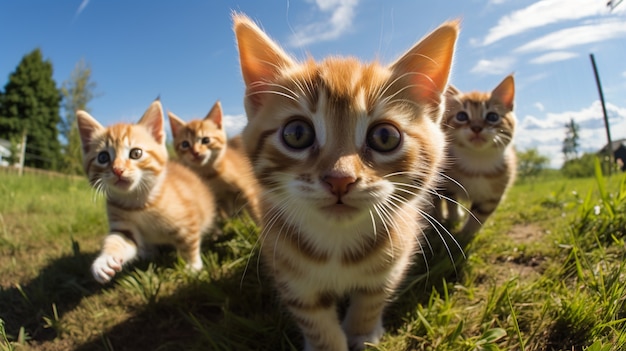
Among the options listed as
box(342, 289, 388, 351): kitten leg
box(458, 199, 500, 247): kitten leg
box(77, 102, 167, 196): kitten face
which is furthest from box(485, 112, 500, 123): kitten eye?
box(77, 102, 167, 196): kitten face

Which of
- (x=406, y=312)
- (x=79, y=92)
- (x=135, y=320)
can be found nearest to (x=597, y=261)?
(x=406, y=312)

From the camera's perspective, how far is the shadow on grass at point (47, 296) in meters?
1.50

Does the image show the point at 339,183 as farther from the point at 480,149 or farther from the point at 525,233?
the point at 525,233

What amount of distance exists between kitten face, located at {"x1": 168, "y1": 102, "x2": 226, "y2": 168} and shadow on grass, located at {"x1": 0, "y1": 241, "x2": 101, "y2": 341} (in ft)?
3.48

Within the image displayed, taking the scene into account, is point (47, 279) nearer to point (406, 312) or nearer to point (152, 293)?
point (152, 293)

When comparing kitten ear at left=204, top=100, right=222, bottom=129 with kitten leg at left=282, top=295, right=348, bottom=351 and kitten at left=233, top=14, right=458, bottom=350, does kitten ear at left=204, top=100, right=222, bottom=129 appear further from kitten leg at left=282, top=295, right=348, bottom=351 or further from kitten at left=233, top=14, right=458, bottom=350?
kitten leg at left=282, top=295, right=348, bottom=351

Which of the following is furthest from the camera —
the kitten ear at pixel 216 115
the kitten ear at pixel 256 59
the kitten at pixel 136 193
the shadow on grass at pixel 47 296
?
the kitten ear at pixel 216 115

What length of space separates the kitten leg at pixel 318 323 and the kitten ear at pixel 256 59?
63 centimetres

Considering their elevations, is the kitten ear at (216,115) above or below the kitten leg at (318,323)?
above

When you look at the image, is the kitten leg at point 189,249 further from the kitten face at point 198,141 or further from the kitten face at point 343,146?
the kitten face at point 343,146

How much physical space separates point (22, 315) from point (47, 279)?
9.5 inches

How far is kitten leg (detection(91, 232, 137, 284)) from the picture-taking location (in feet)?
5.13

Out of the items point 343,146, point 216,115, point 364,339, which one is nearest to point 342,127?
point 343,146

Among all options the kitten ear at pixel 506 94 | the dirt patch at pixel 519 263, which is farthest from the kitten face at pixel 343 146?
the kitten ear at pixel 506 94
